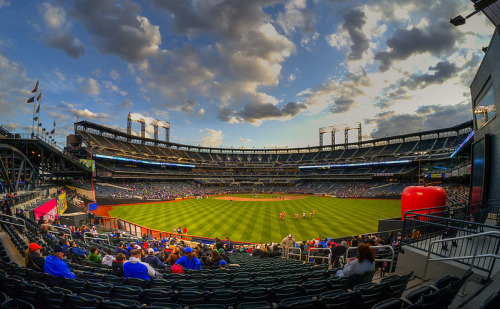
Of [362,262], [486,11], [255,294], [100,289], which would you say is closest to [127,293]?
[100,289]

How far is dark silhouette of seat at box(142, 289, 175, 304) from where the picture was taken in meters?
4.38

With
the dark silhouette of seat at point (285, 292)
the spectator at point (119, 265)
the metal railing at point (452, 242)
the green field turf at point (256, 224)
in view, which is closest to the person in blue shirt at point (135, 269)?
the spectator at point (119, 265)

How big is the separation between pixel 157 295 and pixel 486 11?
16531 mm

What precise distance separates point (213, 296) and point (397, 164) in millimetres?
84097

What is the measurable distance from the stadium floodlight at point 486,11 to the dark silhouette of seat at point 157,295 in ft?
47.2

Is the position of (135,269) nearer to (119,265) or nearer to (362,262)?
(119,265)

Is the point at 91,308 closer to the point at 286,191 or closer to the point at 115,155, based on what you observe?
the point at 115,155

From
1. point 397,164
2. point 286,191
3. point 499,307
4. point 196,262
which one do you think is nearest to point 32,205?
point 196,262

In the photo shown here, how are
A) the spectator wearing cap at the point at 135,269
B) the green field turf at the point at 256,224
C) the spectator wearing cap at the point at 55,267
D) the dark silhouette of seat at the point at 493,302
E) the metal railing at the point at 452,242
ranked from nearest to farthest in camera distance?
1. the dark silhouette of seat at the point at 493,302
2. the metal railing at the point at 452,242
3. the spectator wearing cap at the point at 55,267
4. the spectator wearing cap at the point at 135,269
5. the green field turf at the point at 256,224

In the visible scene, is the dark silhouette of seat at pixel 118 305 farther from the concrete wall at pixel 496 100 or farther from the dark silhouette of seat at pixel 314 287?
the concrete wall at pixel 496 100

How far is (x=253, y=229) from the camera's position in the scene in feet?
85.4

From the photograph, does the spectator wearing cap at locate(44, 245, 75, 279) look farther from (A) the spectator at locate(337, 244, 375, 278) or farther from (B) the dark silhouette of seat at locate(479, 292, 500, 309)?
(B) the dark silhouette of seat at locate(479, 292, 500, 309)

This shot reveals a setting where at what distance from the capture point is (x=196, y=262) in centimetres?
765

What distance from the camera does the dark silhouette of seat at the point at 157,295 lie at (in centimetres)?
438
